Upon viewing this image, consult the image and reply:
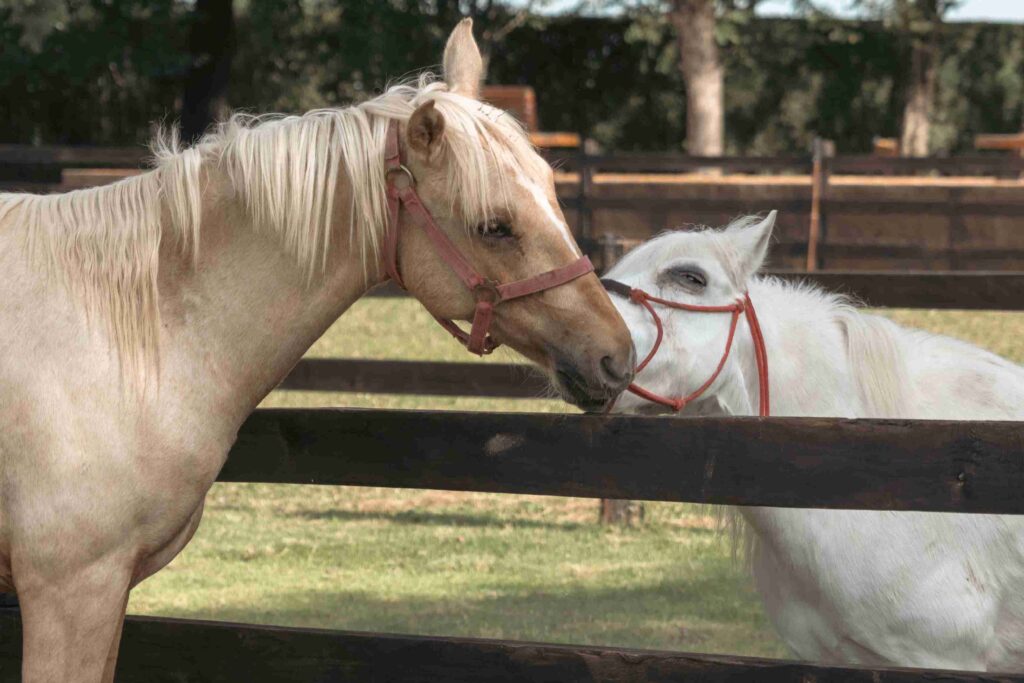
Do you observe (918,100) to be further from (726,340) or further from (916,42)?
(726,340)

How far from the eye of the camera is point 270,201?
2.46 meters

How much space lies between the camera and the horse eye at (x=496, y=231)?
244 centimetres

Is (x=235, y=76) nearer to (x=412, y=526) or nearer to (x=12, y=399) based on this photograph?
(x=412, y=526)

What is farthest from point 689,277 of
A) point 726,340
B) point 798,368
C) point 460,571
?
point 460,571

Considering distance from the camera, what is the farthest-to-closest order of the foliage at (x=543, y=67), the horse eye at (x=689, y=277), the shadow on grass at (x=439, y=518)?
the foliage at (x=543, y=67)
the shadow on grass at (x=439, y=518)
the horse eye at (x=689, y=277)

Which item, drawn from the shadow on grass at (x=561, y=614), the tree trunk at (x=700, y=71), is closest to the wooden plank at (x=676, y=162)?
the tree trunk at (x=700, y=71)

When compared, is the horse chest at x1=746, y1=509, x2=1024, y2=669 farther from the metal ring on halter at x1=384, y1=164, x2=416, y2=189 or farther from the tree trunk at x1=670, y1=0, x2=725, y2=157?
the tree trunk at x1=670, y1=0, x2=725, y2=157

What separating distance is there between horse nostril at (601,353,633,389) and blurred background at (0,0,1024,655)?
346mm

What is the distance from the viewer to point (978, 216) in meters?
13.1

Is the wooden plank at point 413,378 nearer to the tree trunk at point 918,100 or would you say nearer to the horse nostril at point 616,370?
the horse nostril at point 616,370

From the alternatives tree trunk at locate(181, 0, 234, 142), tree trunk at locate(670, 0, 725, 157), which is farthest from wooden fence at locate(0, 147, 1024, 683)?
tree trunk at locate(181, 0, 234, 142)

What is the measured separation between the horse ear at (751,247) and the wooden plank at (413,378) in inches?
129

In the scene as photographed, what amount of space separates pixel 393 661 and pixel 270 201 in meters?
1.19

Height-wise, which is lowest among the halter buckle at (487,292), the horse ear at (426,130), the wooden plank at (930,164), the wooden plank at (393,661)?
the wooden plank at (393,661)
